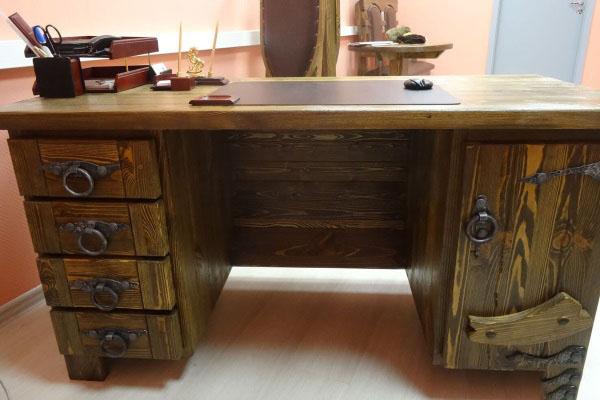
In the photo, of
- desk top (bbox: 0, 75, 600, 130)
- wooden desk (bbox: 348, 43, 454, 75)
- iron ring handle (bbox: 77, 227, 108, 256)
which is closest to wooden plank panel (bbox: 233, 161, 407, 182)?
desk top (bbox: 0, 75, 600, 130)

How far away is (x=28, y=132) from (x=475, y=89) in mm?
956

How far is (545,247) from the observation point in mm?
921

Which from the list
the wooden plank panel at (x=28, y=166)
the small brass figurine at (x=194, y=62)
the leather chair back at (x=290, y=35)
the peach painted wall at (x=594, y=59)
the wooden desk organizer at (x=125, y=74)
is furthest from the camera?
the peach painted wall at (x=594, y=59)

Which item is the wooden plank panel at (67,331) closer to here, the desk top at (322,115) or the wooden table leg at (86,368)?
the wooden table leg at (86,368)

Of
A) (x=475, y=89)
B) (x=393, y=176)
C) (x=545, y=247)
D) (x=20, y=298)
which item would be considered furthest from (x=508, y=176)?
(x=20, y=298)

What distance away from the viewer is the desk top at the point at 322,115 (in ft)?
2.72

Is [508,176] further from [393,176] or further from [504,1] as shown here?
[504,1]

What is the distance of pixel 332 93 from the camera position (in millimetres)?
1033

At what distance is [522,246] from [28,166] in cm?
98

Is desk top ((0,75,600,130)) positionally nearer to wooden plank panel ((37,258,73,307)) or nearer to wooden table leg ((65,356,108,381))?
wooden plank panel ((37,258,73,307))

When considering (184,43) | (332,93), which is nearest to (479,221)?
(332,93)

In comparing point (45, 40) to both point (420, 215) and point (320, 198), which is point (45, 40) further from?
point (420, 215)

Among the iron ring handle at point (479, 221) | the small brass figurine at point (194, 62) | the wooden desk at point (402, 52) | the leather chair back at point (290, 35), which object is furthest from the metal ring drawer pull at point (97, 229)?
the wooden desk at point (402, 52)

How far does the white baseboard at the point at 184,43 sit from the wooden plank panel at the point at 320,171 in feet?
2.16
